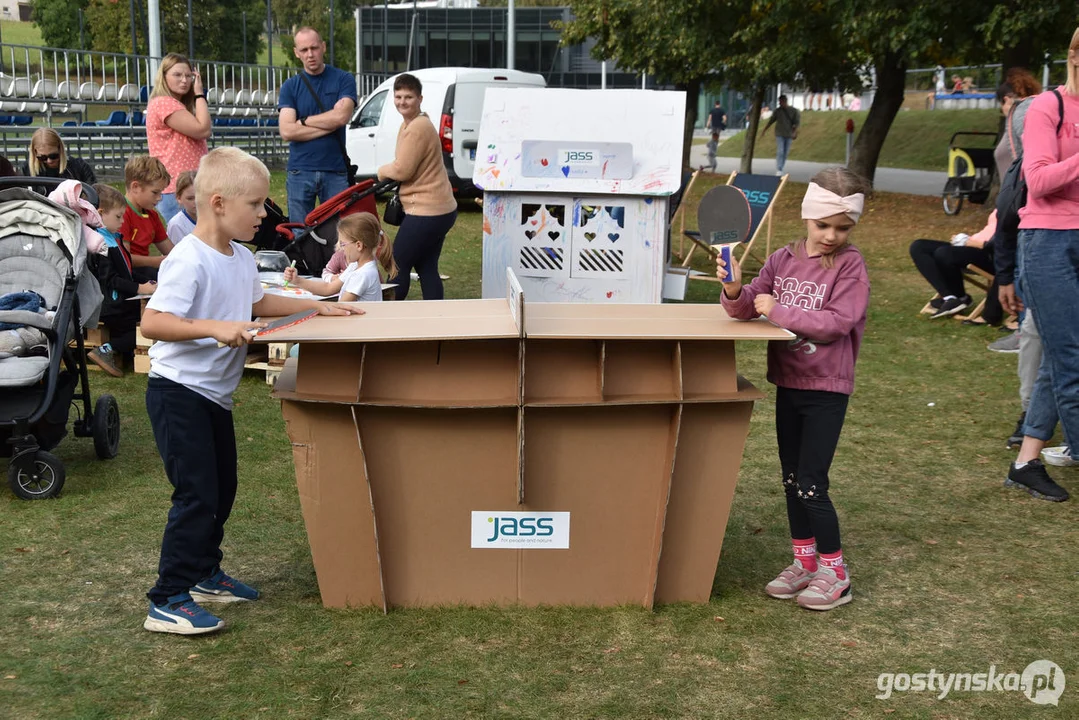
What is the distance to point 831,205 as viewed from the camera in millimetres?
3834

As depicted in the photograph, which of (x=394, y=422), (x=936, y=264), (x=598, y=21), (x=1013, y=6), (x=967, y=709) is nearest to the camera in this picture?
(x=967, y=709)

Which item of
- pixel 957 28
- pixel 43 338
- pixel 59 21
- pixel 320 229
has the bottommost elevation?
pixel 43 338

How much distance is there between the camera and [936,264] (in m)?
10.4

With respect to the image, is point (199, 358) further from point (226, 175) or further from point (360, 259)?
point (360, 259)

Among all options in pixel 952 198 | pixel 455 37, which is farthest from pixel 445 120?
pixel 455 37

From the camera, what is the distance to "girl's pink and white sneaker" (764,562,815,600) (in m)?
4.18

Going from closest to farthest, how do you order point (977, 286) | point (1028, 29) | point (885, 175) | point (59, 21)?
1. point (977, 286)
2. point (1028, 29)
3. point (885, 175)
4. point (59, 21)

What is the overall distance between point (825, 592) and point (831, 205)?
1.43 m

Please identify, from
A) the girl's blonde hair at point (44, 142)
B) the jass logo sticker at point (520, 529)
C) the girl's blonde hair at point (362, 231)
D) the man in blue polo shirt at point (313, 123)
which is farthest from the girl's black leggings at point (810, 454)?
the girl's blonde hair at point (44, 142)

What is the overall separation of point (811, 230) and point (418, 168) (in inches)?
178

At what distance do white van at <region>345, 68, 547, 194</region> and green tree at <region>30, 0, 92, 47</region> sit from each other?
4079cm

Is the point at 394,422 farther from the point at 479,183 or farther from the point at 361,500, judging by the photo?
the point at 479,183

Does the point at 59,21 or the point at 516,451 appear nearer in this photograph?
the point at 516,451

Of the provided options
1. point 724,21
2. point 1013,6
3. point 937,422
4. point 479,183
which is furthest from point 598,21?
point 937,422
